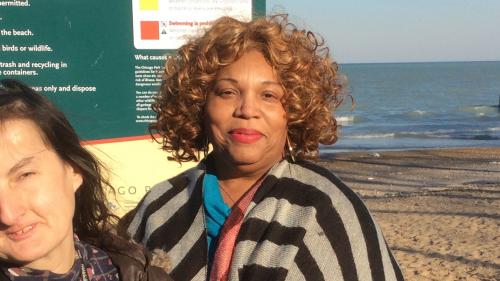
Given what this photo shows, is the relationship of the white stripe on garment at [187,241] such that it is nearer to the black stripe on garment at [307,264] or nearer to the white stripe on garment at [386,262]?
the black stripe on garment at [307,264]

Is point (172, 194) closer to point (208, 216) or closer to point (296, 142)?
point (208, 216)

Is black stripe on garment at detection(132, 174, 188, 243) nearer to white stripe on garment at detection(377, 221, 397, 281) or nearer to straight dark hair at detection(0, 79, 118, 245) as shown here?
straight dark hair at detection(0, 79, 118, 245)

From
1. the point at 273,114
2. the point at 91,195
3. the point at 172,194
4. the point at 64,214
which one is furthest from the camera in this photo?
the point at 172,194

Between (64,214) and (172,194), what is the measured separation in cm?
84

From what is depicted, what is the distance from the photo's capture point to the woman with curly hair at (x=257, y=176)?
8.25 feet

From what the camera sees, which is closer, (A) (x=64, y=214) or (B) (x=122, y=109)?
(A) (x=64, y=214)

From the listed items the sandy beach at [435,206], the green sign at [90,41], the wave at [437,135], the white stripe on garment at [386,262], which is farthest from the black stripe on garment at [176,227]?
the wave at [437,135]

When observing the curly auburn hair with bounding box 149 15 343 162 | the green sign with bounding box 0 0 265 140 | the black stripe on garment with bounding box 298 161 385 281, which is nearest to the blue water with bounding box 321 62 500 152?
the green sign with bounding box 0 0 265 140

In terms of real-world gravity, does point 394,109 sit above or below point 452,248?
below

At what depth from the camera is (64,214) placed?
2.12 metres

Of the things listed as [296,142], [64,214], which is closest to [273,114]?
[296,142]

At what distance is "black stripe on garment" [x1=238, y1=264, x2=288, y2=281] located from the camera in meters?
2.44

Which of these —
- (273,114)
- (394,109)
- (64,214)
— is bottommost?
(394,109)

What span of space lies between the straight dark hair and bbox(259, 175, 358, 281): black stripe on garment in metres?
0.62
